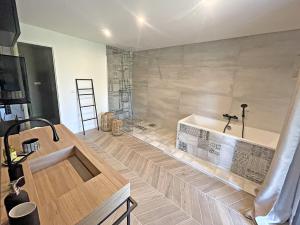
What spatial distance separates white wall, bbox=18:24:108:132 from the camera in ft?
9.85

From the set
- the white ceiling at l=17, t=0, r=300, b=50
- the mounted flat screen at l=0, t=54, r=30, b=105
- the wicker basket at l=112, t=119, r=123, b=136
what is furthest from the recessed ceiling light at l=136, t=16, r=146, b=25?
the wicker basket at l=112, t=119, r=123, b=136

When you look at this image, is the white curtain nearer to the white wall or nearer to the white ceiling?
the white ceiling

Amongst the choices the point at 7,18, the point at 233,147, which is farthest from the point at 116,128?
the point at 7,18

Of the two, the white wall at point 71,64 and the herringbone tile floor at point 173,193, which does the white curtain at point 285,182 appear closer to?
the herringbone tile floor at point 173,193

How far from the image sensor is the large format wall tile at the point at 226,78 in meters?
2.49

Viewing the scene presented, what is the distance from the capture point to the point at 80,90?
150 inches

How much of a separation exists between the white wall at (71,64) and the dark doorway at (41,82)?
0.14m

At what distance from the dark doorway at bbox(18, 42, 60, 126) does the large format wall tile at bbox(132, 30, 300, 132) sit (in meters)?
2.52

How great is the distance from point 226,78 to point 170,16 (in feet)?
5.82

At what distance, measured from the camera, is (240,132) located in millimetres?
3033

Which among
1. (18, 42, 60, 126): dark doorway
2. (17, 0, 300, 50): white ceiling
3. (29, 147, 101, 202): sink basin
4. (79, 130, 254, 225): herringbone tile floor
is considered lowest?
(79, 130, 254, 225): herringbone tile floor

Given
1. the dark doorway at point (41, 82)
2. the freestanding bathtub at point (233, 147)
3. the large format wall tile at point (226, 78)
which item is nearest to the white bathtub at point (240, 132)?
the freestanding bathtub at point (233, 147)

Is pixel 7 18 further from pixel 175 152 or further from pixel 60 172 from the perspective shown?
pixel 175 152

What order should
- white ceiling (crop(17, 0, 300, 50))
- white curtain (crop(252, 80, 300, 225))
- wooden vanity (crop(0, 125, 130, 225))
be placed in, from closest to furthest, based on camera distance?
wooden vanity (crop(0, 125, 130, 225)), white curtain (crop(252, 80, 300, 225)), white ceiling (crop(17, 0, 300, 50))
